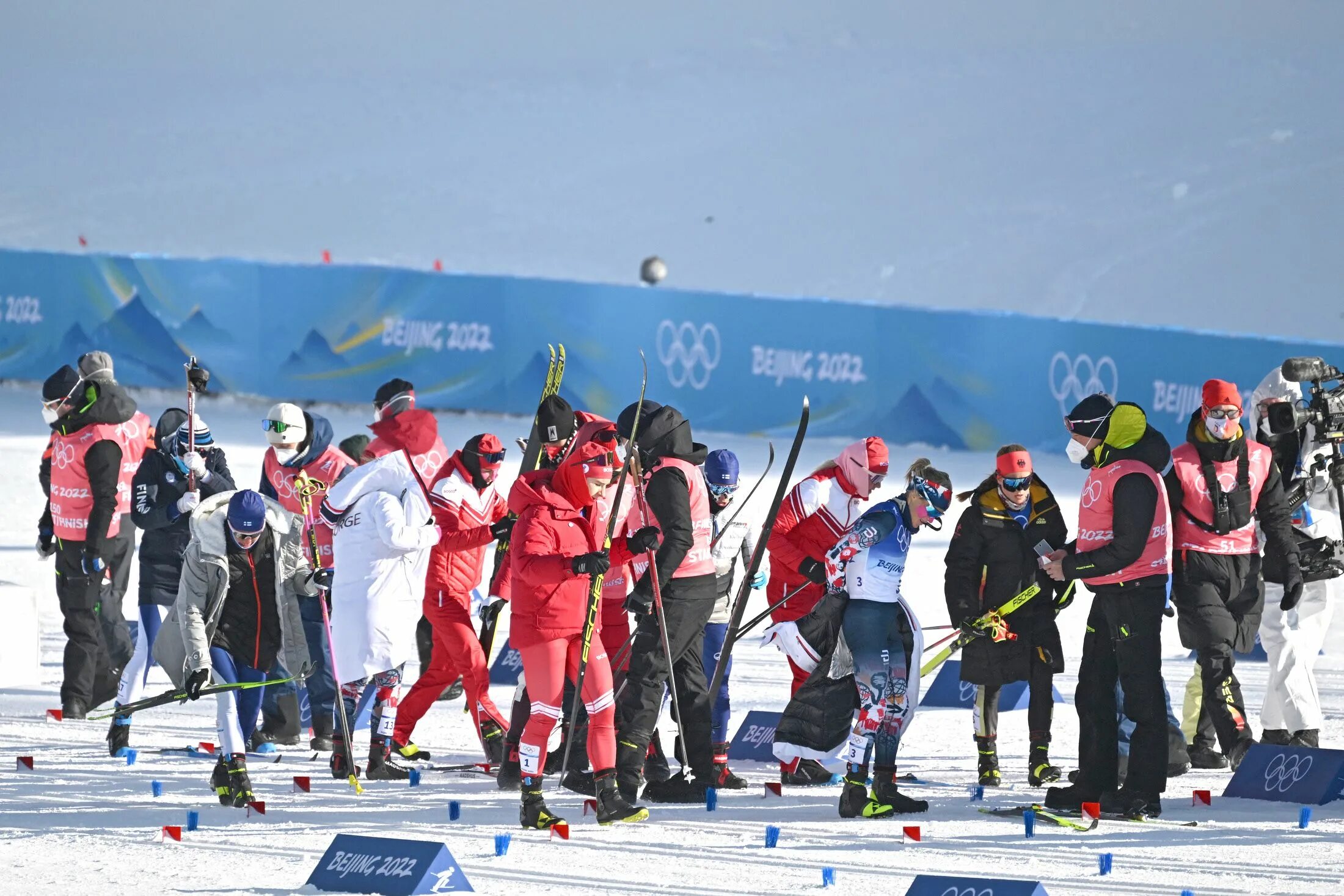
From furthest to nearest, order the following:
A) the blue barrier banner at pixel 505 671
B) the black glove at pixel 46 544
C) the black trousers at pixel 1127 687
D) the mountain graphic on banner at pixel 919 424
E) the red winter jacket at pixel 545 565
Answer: the mountain graphic on banner at pixel 919 424 → the blue barrier banner at pixel 505 671 → the black glove at pixel 46 544 → the black trousers at pixel 1127 687 → the red winter jacket at pixel 545 565

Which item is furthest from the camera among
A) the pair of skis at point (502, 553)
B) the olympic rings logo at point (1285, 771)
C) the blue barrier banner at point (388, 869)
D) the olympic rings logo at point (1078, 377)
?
the olympic rings logo at point (1078, 377)

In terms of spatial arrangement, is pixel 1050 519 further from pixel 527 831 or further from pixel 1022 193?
pixel 1022 193

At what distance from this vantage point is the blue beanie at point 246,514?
27.3ft

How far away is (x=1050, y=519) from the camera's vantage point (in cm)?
881

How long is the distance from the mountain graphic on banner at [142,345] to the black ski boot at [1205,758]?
14982 millimetres

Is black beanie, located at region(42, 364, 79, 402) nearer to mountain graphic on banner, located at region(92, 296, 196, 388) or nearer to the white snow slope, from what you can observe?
mountain graphic on banner, located at region(92, 296, 196, 388)

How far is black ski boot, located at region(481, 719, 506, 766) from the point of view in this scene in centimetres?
921

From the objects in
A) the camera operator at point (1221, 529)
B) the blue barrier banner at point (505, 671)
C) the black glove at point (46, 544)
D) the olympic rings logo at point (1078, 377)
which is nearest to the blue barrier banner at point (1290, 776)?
the camera operator at point (1221, 529)

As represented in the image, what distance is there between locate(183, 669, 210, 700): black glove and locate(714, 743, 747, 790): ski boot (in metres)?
2.28

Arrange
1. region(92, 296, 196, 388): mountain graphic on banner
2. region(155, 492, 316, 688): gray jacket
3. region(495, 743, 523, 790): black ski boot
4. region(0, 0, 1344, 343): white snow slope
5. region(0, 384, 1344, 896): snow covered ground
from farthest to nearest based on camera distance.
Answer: region(0, 0, 1344, 343): white snow slope < region(92, 296, 196, 388): mountain graphic on banner < region(495, 743, 523, 790): black ski boot < region(155, 492, 316, 688): gray jacket < region(0, 384, 1344, 896): snow covered ground

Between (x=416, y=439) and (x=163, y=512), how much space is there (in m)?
1.79

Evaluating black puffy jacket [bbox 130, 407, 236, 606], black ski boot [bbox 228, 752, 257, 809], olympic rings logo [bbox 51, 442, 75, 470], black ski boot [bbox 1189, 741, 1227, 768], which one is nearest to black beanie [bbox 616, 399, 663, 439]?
black ski boot [bbox 228, 752, 257, 809]

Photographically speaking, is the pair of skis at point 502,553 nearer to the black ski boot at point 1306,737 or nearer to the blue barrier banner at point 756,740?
the blue barrier banner at point 756,740

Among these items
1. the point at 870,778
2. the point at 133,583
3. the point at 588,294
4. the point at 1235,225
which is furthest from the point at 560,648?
the point at 1235,225
